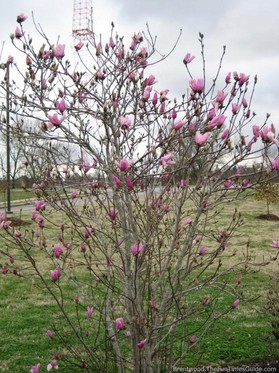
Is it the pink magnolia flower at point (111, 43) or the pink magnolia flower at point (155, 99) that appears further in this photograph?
the pink magnolia flower at point (111, 43)

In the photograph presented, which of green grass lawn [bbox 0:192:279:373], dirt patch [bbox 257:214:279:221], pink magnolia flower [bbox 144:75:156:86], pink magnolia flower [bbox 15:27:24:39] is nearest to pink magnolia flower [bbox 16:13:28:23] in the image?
pink magnolia flower [bbox 15:27:24:39]

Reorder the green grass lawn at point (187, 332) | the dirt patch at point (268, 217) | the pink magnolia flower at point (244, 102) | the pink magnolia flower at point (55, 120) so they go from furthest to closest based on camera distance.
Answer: the dirt patch at point (268, 217), the green grass lawn at point (187, 332), the pink magnolia flower at point (244, 102), the pink magnolia flower at point (55, 120)

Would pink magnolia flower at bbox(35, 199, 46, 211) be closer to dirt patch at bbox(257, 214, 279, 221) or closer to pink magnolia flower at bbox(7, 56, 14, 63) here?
pink magnolia flower at bbox(7, 56, 14, 63)

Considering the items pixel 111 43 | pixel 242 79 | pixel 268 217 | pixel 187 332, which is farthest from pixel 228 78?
pixel 268 217

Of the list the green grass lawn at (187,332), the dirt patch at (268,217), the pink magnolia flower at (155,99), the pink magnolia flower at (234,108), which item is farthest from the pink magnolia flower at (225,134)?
the dirt patch at (268,217)

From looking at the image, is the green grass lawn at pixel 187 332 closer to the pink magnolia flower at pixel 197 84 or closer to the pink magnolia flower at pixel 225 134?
the pink magnolia flower at pixel 225 134

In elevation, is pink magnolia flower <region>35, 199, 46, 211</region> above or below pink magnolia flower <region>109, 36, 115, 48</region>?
below

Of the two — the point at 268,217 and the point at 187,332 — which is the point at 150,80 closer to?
the point at 187,332

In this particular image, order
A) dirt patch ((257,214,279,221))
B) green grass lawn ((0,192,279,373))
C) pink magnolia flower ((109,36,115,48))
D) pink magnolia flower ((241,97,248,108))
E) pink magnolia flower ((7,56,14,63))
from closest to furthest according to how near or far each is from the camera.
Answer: pink magnolia flower ((241,97,248,108))
pink magnolia flower ((7,56,14,63))
pink magnolia flower ((109,36,115,48))
green grass lawn ((0,192,279,373))
dirt patch ((257,214,279,221))

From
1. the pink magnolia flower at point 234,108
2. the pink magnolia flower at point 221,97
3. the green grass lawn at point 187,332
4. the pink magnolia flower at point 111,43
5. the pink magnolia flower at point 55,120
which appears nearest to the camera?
the pink magnolia flower at point 55,120

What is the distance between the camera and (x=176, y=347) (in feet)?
13.9

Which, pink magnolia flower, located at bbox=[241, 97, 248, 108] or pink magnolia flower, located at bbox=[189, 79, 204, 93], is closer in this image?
pink magnolia flower, located at bbox=[189, 79, 204, 93]

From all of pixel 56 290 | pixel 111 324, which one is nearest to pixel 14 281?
pixel 56 290

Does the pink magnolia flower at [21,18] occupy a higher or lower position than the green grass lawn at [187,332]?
higher
